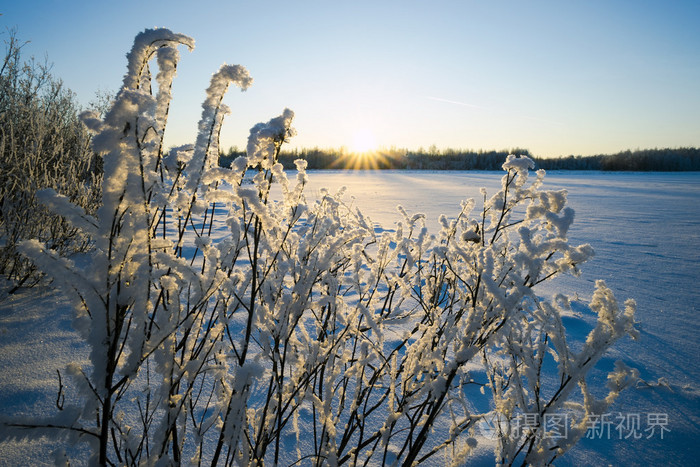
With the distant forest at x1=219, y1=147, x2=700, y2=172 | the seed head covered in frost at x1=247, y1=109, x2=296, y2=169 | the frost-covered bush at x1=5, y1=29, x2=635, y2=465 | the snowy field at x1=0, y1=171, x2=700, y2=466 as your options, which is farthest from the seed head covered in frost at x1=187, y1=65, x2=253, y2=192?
the distant forest at x1=219, y1=147, x2=700, y2=172

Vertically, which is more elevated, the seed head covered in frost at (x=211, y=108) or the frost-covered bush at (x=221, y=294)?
the seed head covered in frost at (x=211, y=108)

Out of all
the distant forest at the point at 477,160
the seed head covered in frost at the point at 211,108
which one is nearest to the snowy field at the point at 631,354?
the seed head covered in frost at the point at 211,108

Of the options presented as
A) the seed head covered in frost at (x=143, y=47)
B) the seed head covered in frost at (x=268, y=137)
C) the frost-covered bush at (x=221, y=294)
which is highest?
the seed head covered in frost at (x=143, y=47)

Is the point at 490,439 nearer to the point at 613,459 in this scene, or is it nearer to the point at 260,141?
the point at 613,459

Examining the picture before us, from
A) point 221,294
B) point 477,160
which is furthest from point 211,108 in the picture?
point 477,160

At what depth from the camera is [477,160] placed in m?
30.8

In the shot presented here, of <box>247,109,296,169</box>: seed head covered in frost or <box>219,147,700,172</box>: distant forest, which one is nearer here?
<box>247,109,296,169</box>: seed head covered in frost

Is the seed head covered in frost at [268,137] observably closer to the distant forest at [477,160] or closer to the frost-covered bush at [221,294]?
the frost-covered bush at [221,294]

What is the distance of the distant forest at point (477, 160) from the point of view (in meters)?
27.2

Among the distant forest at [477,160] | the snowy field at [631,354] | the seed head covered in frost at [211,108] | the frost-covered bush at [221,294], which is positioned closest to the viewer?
the frost-covered bush at [221,294]

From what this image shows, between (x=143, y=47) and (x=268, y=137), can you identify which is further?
(x=268, y=137)

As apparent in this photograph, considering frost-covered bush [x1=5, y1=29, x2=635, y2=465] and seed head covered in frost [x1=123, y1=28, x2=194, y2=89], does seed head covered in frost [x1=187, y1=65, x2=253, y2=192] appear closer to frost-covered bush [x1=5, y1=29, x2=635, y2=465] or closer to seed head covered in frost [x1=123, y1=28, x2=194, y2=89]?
frost-covered bush [x1=5, y1=29, x2=635, y2=465]

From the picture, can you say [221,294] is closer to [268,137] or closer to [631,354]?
[268,137]

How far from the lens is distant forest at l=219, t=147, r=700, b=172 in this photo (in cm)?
2717
